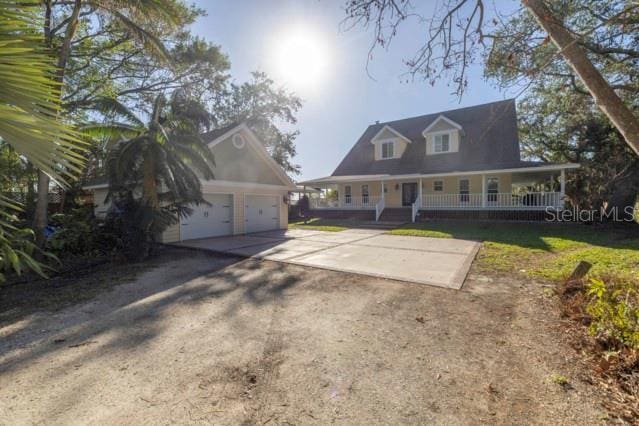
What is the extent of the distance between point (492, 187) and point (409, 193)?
512cm

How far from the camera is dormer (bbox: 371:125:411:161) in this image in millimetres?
21094

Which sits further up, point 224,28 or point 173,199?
point 224,28

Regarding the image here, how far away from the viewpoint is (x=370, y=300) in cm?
460

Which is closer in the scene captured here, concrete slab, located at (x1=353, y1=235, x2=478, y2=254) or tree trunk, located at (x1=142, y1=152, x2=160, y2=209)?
tree trunk, located at (x1=142, y1=152, x2=160, y2=209)

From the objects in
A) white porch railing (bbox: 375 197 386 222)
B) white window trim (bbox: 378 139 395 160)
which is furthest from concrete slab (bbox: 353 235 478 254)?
white window trim (bbox: 378 139 395 160)

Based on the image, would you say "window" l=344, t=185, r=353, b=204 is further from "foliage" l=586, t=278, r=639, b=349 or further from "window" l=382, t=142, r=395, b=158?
"foliage" l=586, t=278, r=639, b=349

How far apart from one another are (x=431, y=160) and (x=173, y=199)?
16777 mm

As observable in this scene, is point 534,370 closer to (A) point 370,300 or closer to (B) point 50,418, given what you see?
(A) point 370,300

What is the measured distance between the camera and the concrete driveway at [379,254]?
6074 mm

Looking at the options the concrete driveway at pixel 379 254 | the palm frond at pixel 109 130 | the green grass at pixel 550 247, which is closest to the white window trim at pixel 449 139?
the green grass at pixel 550 247

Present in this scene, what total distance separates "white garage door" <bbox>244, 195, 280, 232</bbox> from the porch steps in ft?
24.5

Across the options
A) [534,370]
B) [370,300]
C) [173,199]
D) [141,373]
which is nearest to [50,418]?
[141,373]

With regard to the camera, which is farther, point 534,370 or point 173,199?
point 173,199

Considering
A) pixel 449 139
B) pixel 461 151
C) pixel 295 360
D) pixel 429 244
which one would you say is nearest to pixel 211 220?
pixel 429 244
